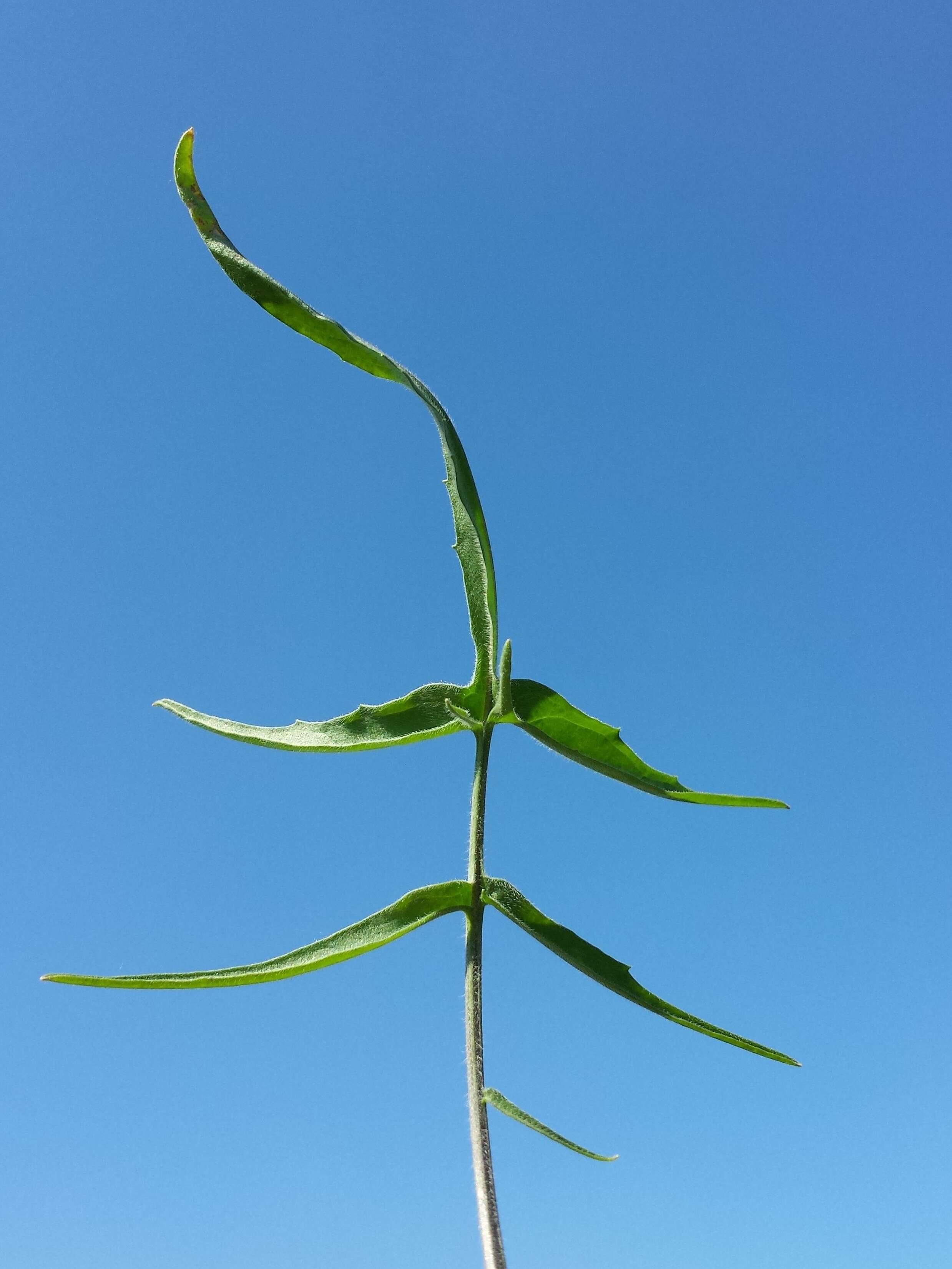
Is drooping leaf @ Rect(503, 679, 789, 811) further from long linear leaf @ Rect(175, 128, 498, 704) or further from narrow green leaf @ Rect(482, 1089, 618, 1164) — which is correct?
narrow green leaf @ Rect(482, 1089, 618, 1164)

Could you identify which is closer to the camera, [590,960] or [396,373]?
[590,960]

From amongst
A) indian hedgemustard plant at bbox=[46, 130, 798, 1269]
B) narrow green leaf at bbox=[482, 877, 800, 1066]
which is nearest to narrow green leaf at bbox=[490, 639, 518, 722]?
indian hedgemustard plant at bbox=[46, 130, 798, 1269]

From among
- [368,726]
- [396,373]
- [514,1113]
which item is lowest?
[514,1113]

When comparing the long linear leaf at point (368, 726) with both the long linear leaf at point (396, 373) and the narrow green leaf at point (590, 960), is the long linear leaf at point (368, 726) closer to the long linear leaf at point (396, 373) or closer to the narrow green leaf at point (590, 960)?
the long linear leaf at point (396, 373)

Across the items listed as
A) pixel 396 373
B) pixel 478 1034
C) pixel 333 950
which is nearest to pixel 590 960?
pixel 478 1034

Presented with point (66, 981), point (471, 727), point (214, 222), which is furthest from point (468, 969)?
point (214, 222)

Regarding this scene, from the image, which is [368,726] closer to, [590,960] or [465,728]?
[465,728]

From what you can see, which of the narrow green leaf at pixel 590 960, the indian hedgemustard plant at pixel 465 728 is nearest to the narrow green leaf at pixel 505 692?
the indian hedgemustard plant at pixel 465 728

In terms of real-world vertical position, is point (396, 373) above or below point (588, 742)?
above
